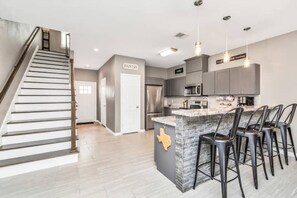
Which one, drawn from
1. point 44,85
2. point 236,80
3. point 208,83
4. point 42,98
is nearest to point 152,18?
point 236,80

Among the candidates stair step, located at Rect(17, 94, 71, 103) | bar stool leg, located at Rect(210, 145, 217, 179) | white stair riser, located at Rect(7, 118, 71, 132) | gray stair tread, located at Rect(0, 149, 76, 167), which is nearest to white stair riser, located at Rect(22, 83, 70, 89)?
stair step, located at Rect(17, 94, 71, 103)

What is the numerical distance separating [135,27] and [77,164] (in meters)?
2.94

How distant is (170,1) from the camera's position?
219 cm

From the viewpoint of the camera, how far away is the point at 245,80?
12.2 feet

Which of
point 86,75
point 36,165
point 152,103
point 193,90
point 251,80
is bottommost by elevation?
point 36,165

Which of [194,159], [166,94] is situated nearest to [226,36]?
[194,159]

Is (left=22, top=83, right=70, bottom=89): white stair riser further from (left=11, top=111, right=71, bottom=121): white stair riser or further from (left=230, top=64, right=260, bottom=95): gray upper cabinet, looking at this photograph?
(left=230, top=64, right=260, bottom=95): gray upper cabinet

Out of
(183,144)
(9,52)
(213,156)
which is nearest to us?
(183,144)

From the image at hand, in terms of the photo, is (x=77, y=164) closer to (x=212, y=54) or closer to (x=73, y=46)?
(x=73, y=46)

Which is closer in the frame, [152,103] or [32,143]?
[32,143]

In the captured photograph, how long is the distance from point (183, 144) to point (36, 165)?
8.39 feet

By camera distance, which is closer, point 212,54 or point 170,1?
point 170,1

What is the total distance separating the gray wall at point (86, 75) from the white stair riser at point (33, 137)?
4487mm

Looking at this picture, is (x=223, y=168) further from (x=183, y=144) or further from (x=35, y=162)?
(x=35, y=162)
